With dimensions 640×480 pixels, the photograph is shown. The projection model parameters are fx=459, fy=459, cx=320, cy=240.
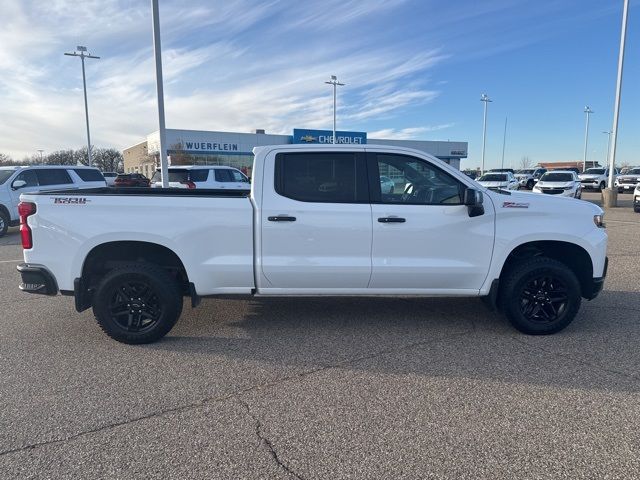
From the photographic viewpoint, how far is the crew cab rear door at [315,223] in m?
4.53

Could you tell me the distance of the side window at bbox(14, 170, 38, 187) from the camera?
43.9 ft

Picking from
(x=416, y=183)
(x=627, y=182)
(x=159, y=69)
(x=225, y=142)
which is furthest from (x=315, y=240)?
(x=225, y=142)

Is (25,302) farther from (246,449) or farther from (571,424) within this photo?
(571,424)

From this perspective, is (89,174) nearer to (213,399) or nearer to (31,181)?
(31,181)

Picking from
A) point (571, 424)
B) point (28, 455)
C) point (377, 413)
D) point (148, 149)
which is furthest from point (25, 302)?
point (148, 149)

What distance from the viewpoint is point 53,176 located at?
13.9 metres

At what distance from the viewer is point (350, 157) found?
4.75m

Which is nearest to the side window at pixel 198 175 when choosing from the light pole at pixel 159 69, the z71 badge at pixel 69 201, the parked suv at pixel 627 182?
the light pole at pixel 159 69

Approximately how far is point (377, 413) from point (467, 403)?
0.70 metres

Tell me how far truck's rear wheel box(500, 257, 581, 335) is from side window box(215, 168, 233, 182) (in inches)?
535

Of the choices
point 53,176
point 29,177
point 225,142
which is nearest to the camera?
point 29,177

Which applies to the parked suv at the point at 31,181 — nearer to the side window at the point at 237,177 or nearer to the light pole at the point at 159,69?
the light pole at the point at 159,69

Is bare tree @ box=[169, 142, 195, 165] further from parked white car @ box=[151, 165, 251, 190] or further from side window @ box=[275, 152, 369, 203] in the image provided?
side window @ box=[275, 152, 369, 203]

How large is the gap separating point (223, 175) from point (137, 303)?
1305cm
